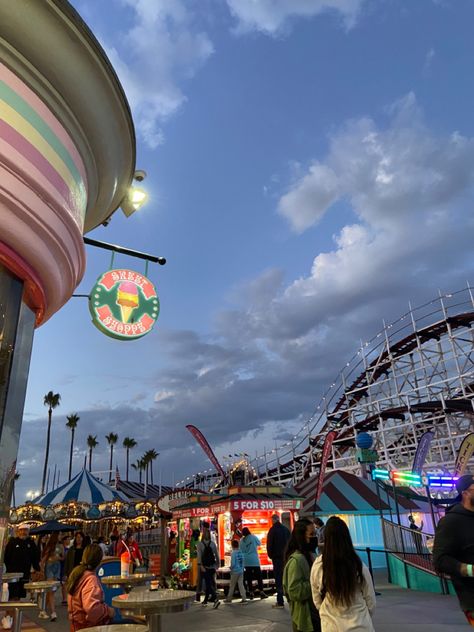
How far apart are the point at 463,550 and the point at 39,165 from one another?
11.1ft

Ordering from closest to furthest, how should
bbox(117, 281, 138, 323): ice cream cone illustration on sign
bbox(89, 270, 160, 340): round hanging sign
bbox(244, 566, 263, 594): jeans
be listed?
1. bbox(89, 270, 160, 340): round hanging sign
2. bbox(117, 281, 138, 323): ice cream cone illustration on sign
3. bbox(244, 566, 263, 594): jeans

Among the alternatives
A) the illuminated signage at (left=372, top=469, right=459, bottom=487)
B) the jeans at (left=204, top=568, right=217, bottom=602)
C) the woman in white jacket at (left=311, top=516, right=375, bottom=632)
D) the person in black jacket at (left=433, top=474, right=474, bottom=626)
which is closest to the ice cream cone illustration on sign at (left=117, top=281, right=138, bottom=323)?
the woman in white jacket at (left=311, top=516, right=375, bottom=632)

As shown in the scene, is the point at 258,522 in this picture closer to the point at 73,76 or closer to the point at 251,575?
the point at 251,575

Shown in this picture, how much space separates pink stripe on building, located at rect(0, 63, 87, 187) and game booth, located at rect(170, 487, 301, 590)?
925 centimetres

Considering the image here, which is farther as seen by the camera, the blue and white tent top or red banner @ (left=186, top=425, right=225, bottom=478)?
red banner @ (left=186, top=425, right=225, bottom=478)

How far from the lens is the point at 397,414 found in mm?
26750

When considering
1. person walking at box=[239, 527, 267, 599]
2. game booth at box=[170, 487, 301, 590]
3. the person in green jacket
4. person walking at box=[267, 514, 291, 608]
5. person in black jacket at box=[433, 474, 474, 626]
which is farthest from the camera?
game booth at box=[170, 487, 301, 590]

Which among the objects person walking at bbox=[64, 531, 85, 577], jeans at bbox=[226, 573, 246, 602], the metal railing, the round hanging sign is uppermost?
the round hanging sign

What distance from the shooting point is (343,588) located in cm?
257

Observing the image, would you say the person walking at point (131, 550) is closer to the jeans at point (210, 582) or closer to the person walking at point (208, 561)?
the person walking at point (208, 561)

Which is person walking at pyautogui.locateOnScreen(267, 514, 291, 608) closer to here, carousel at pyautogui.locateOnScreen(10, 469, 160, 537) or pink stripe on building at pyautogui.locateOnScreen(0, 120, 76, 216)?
pink stripe on building at pyautogui.locateOnScreen(0, 120, 76, 216)

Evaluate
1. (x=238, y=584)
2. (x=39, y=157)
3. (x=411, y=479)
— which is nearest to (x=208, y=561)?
(x=238, y=584)

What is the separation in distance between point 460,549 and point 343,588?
0.73 m

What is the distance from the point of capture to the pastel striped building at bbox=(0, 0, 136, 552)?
105 inches
